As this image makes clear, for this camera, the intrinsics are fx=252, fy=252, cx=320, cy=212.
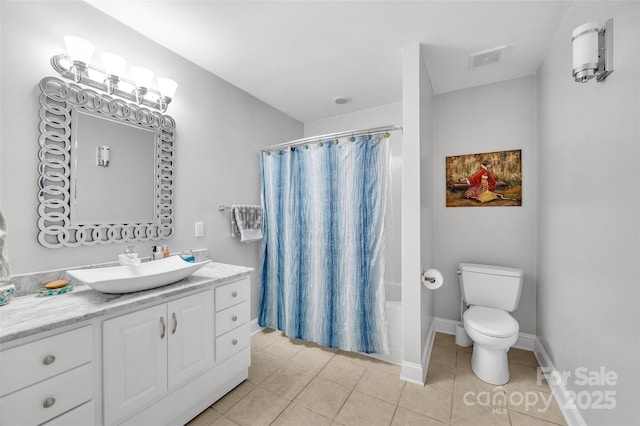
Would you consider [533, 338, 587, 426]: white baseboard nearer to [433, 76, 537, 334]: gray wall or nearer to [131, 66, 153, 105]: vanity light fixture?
[433, 76, 537, 334]: gray wall

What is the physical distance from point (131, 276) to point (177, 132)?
1121 mm

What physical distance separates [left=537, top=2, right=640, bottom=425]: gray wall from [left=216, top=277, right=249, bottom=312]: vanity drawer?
197 cm

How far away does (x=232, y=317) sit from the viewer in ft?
5.74

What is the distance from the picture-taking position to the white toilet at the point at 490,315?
1827 mm

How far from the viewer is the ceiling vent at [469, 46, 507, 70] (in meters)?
1.96

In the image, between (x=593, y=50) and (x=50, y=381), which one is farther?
(x=593, y=50)

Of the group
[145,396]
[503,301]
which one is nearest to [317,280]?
[145,396]

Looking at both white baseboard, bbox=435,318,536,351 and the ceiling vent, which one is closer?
the ceiling vent

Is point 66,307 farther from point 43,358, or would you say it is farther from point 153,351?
point 153,351

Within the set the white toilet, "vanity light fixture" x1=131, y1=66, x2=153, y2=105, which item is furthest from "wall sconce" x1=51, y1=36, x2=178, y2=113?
the white toilet

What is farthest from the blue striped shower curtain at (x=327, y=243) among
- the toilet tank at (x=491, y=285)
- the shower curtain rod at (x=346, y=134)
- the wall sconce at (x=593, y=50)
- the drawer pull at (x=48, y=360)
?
the drawer pull at (x=48, y=360)

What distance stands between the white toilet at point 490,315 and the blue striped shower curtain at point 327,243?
69 cm

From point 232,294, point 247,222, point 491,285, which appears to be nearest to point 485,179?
point 491,285

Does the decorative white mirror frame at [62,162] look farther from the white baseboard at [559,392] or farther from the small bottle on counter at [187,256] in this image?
the white baseboard at [559,392]
